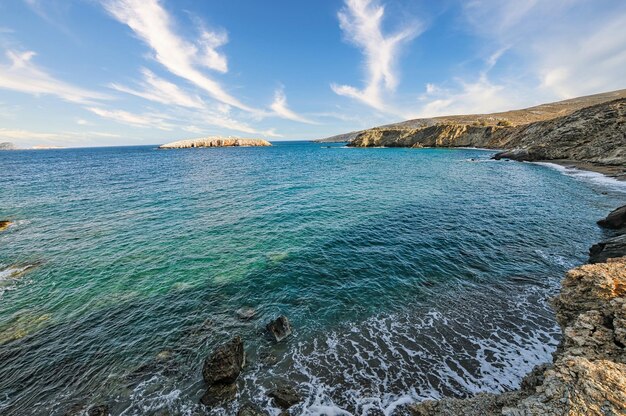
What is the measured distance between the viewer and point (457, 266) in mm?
19453

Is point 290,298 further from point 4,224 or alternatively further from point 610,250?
point 4,224

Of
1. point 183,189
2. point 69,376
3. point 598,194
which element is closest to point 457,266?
point 69,376

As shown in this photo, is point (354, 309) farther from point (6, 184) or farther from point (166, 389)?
point (6, 184)

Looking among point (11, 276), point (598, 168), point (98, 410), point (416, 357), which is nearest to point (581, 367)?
point (416, 357)

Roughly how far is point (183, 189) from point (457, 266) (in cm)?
4427

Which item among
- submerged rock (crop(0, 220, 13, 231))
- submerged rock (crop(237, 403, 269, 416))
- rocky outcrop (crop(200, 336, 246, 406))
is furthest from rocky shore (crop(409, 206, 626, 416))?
submerged rock (crop(0, 220, 13, 231))

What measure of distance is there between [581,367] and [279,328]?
1118 cm

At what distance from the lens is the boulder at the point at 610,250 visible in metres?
16.1

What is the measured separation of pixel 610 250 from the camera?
656 inches

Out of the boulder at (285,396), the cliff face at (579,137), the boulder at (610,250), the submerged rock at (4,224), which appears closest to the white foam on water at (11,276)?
the submerged rock at (4,224)

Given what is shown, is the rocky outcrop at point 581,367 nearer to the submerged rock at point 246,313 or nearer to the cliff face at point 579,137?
the submerged rock at point 246,313

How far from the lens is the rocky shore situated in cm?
559

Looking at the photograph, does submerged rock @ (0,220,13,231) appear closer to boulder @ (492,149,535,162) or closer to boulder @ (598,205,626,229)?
boulder @ (598,205,626,229)

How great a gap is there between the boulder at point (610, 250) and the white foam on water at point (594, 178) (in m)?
30.1
